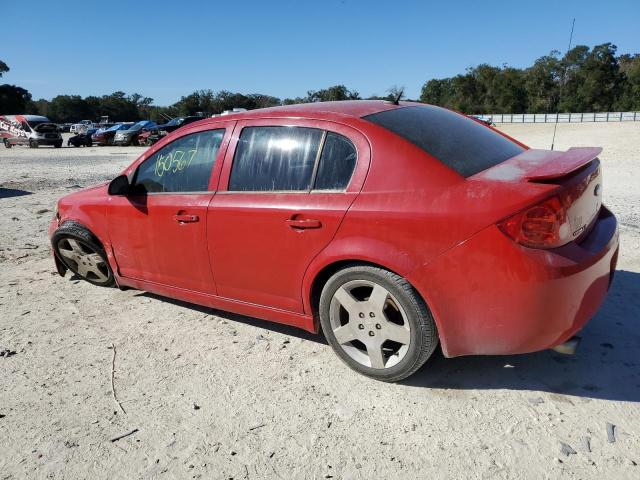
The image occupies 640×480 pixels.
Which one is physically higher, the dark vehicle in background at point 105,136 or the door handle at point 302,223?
the door handle at point 302,223

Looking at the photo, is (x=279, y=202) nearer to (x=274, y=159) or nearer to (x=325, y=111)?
(x=274, y=159)

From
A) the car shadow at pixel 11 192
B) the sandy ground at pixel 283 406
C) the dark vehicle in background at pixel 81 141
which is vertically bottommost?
the dark vehicle in background at pixel 81 141

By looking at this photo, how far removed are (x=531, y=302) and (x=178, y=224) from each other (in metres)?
2.43

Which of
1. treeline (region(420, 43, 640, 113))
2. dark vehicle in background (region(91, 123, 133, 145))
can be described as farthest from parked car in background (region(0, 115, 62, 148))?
treeline (region(420, 43, 640, 113))

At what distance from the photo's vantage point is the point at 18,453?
2.46 m

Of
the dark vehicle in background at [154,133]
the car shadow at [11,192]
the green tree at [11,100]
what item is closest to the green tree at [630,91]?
the dark vehicle in background at [154,133]

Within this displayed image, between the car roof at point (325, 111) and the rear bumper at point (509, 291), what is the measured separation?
1.15m

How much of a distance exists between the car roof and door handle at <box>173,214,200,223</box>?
0.74 metres

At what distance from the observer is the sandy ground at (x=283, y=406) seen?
229 centimetres

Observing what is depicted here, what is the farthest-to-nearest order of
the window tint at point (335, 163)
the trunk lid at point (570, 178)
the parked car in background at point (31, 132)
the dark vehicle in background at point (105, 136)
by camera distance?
the dark vehicle in background at point (105, 136), the parked car in background at point (31, 132), the window tint at point (335, 163), the trunk lid at point (570, 178)

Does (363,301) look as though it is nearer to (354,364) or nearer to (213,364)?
(354,364)

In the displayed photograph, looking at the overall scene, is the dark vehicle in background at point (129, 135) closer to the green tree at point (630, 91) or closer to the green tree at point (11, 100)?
the green tree at point (630, 91)

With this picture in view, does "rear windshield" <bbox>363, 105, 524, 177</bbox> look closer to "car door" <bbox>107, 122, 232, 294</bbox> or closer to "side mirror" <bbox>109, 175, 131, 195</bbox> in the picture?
"car door" <bbox>107, 122, 232, 294</bbox>

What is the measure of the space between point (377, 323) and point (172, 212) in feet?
5.78
